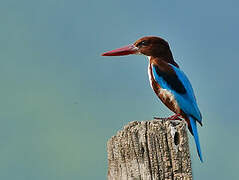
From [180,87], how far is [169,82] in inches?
6.0

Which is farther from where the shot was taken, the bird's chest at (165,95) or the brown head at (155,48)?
the brown head at (155,48)

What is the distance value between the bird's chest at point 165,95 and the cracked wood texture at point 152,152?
6.74 feet

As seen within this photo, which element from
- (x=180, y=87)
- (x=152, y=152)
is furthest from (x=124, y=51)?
(x=152, y=152)

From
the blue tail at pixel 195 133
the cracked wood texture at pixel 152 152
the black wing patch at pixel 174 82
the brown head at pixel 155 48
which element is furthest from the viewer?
the brown head at pixel 155 48

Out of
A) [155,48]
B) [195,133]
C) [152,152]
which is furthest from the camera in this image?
[155,48]

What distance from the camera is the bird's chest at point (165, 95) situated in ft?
17.1

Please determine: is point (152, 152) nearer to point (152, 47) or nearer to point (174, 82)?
point (174, 82)

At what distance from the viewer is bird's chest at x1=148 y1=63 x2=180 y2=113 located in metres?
5.22

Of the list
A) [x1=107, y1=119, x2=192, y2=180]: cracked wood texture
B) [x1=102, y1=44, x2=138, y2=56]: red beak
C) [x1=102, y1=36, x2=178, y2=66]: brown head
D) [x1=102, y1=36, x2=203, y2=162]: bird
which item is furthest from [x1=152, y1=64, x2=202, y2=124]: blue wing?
[x1=107, y1=119, x2=192, y2=180]: cracked wood texture

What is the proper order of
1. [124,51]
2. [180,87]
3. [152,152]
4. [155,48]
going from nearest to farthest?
[152,152] → [180,87] → [155,48] → [124,51]

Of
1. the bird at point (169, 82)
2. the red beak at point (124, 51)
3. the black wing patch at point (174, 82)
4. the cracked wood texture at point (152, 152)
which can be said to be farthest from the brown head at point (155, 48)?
the cracked wood texture at point (152, 152)

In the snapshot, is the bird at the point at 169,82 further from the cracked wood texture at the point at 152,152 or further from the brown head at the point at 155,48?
the cracked wood texture at the point at 152,152

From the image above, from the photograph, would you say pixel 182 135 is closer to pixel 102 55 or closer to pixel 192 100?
pixel 192 100

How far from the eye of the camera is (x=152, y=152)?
2.96 metres
